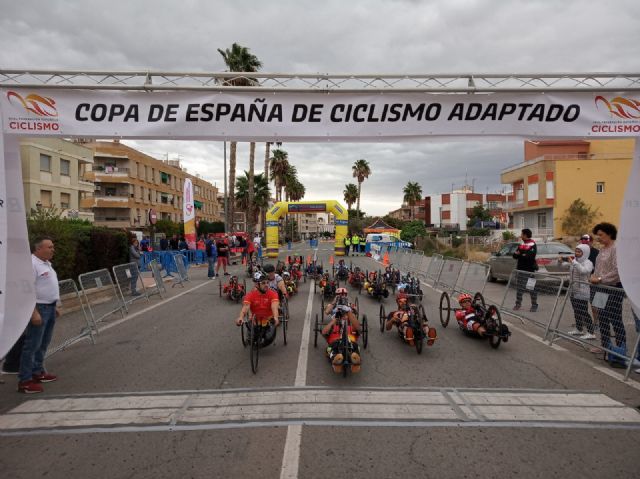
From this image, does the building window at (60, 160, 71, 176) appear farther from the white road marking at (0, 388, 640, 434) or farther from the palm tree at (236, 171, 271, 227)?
the white road marking at (0, 388, 640, 434)

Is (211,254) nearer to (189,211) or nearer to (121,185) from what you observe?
(189,211)

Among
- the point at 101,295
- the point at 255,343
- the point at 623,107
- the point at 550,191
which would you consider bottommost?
the point at 255,343

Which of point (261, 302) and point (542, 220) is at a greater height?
point (542, 220)

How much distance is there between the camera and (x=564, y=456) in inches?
139

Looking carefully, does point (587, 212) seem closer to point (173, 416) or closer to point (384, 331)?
point (384, 331)

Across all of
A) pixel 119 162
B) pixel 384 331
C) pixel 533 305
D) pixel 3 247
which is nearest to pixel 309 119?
pixel 3 247

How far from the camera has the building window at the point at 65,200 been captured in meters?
32.8

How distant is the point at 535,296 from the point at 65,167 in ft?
118

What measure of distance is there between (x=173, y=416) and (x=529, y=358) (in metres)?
5.23

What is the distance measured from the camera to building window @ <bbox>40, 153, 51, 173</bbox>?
99.2ft

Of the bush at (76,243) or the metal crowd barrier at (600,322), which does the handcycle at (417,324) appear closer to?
the metal crowd barrier at (600,322)

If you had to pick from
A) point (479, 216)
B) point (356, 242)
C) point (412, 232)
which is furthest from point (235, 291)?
point (479, 216)

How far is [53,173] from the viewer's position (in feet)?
104

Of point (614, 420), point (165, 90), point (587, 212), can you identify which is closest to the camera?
point (614, 420)
